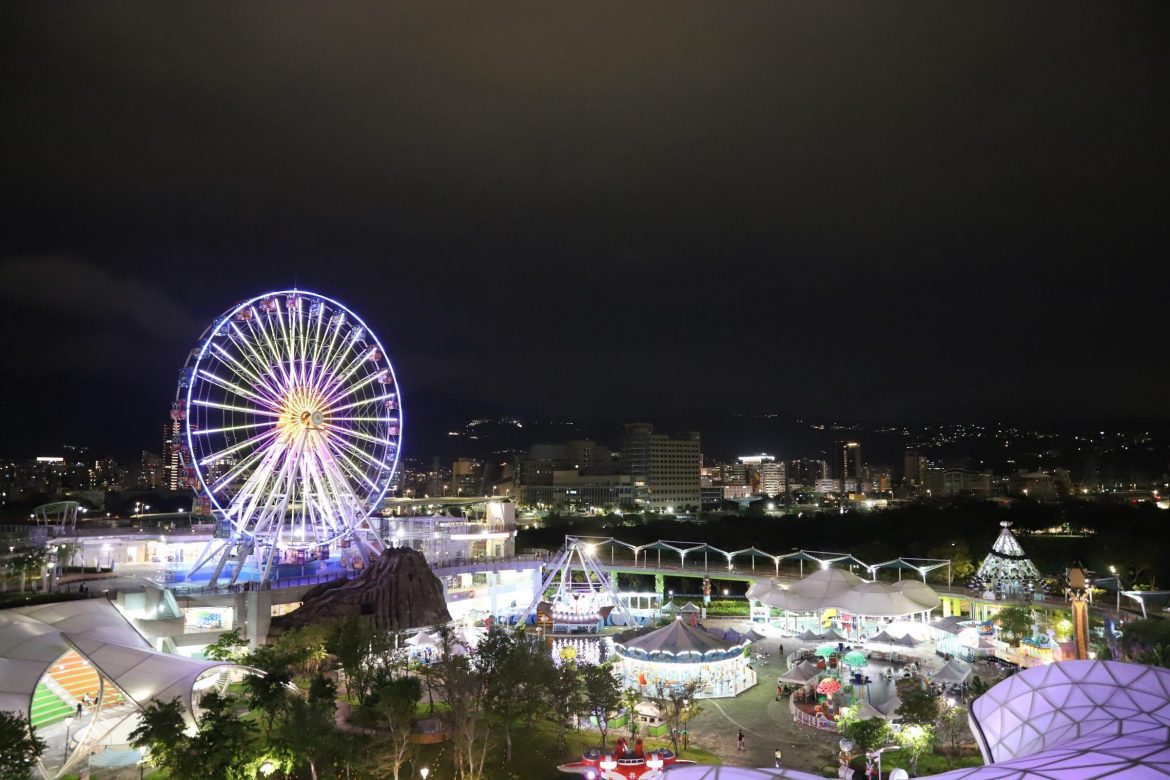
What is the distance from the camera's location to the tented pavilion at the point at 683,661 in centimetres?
3400

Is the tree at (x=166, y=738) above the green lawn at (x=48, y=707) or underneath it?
above

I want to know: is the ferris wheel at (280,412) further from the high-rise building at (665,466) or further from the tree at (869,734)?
the high-rise building at (665,466)

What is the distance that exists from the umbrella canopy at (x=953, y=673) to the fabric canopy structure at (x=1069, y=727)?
1751cm

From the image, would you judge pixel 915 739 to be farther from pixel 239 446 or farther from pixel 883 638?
pixel 239 446

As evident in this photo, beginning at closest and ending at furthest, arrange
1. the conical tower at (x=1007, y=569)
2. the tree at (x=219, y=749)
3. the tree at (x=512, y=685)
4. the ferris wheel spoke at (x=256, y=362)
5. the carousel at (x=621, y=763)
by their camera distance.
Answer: the tree at (x=219, y=749) < the carousel at (x=621, y=763) < the tree at (x=512, y=685) < the ferris wheel spoke at (x=256, y=362) < the conical tower at (x=1007, y=569)

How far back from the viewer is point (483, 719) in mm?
24484

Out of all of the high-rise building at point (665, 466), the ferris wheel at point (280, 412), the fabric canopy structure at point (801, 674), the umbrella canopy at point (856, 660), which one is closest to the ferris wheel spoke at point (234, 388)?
the ferris wheel at point (280, 412)

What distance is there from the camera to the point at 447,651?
97.0 feet

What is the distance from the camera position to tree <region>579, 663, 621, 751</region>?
26328mm

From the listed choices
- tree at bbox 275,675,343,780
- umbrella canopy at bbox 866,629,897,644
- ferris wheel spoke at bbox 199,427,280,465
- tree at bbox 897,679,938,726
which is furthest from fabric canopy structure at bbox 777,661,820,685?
ferris wheel spoke at bbox 199,427,280,465

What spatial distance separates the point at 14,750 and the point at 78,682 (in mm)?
10750

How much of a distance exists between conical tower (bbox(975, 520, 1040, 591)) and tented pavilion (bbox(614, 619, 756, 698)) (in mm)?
20750

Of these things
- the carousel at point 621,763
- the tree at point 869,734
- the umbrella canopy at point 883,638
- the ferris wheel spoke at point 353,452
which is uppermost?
the ferris wheel spoke at point 353,452

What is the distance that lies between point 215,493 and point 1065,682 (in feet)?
122
